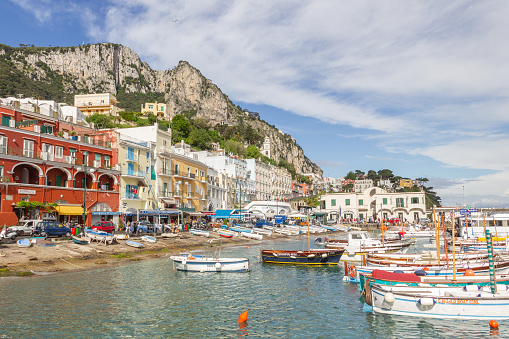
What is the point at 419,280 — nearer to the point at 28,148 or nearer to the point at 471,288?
the point at 471,288

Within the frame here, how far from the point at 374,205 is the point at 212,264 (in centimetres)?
8516

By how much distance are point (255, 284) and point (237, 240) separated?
1294 inches

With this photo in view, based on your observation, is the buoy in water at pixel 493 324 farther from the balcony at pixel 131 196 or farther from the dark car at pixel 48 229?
the balcony at pixel 131 196

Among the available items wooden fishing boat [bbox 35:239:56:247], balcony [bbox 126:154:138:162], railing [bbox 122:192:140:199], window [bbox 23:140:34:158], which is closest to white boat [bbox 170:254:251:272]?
wooden fishing boat [bbox 35:239:56:247]

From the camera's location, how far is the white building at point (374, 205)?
336ft

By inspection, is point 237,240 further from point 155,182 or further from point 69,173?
point 69,173

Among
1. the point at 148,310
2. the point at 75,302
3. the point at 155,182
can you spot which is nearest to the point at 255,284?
the point at 148,310

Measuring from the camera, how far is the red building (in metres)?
42.2

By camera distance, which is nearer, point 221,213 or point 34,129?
point 34,129

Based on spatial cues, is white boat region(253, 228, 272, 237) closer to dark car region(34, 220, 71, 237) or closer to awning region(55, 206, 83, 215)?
awning region(55, 206, 83, 215)

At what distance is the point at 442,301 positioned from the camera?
17688 mm

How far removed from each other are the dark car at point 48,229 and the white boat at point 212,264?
15.8 meters

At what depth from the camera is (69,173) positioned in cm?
4869

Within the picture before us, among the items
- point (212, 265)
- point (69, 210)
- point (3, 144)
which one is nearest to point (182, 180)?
point (69, 210)
